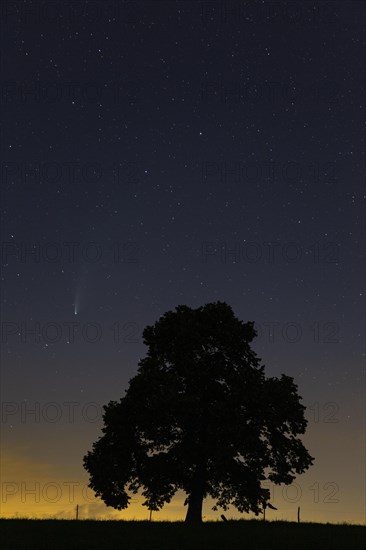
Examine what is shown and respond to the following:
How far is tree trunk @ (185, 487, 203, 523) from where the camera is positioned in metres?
38.9

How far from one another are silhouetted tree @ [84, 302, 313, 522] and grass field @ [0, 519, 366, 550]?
3067 mm

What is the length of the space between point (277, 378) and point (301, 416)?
2.64 m

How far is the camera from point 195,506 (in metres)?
39.1

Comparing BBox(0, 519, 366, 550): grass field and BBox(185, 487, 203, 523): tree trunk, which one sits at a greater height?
BBox(185, 487, 203, 523): tree trunk

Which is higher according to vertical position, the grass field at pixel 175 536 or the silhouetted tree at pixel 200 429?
the silhouetted tree at pixel 200 429

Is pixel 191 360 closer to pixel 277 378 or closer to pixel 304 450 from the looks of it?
pixel 277 378

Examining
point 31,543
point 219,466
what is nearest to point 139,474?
point 219,466

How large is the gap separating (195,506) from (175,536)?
9.52 meters

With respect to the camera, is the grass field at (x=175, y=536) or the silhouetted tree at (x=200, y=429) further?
the silhouetted tree at (x=200, y=429)

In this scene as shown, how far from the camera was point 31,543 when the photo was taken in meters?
28.3

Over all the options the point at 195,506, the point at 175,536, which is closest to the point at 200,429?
the point at 195,506

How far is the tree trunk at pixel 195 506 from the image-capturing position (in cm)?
3894

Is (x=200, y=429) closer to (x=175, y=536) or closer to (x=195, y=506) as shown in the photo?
(x=195, y=506)

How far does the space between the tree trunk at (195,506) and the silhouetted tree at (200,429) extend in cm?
6
